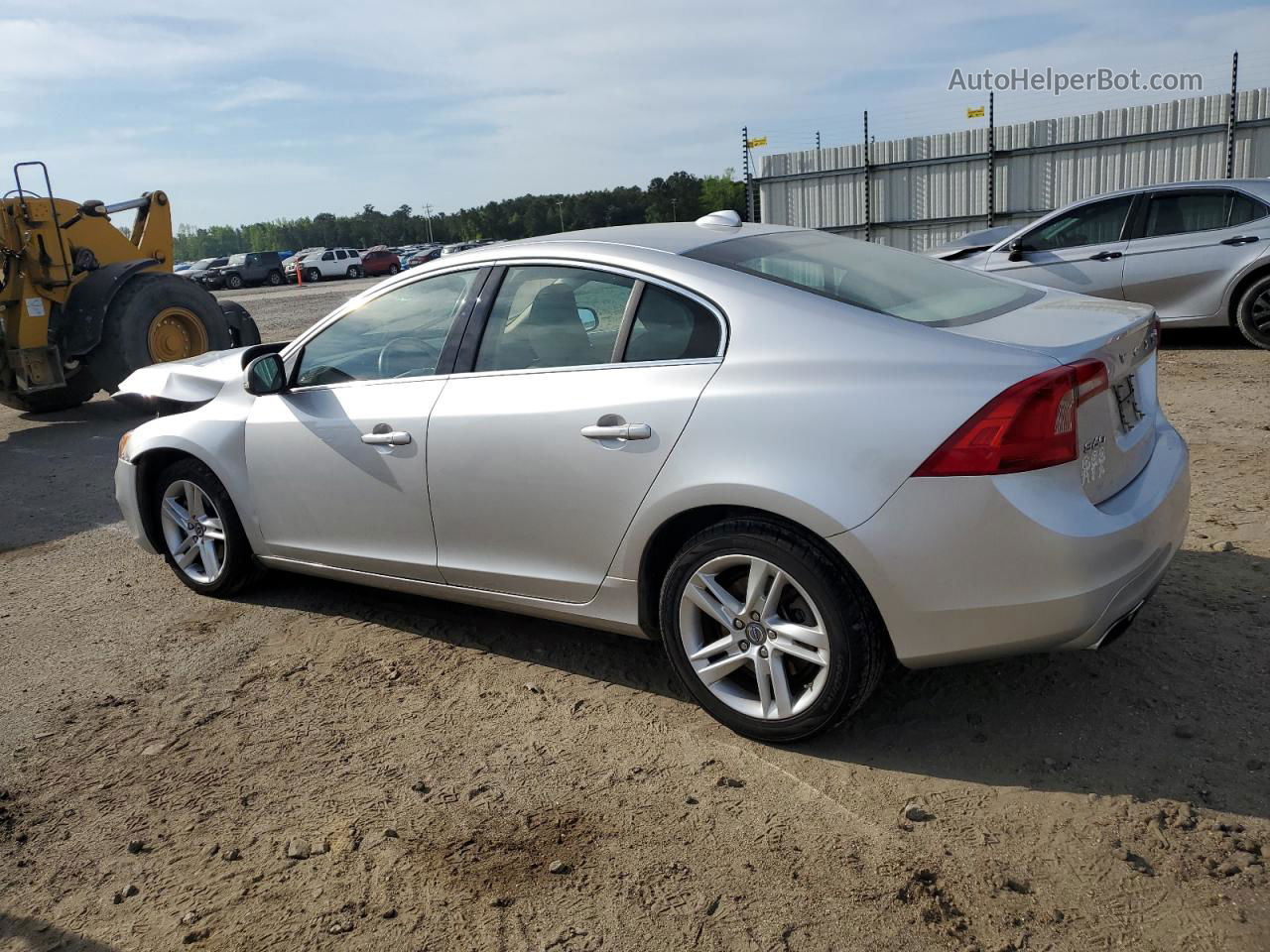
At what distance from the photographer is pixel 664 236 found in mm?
3891

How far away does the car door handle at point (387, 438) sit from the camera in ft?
13.1

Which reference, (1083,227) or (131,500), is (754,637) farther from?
(1083,227)

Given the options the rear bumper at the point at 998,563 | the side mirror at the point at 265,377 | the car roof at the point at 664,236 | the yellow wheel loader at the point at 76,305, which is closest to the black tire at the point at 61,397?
the yellow wheel loader at the point at 76,305

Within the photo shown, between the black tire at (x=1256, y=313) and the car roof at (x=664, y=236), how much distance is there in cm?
695

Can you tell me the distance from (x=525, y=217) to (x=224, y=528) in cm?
9872

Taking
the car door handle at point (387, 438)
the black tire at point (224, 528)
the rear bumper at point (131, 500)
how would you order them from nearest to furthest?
the car door handle at point (387, 438)
the black tire at point (224, 528)
the rear bumper at point (131, 500)

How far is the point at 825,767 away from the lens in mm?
3264

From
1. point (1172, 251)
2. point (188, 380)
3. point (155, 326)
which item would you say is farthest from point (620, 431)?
point (155, 326)

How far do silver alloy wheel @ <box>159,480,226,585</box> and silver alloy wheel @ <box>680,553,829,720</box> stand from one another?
101 inches

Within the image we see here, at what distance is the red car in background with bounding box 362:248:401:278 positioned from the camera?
51781 mm

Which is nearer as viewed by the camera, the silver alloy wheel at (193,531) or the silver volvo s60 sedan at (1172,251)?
the silver alloy wheel at (193,531)

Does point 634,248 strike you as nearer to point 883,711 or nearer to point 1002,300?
point 1002,300

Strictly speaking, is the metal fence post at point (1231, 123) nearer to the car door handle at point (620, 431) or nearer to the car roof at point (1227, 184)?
the car roof at point (1227, 184)

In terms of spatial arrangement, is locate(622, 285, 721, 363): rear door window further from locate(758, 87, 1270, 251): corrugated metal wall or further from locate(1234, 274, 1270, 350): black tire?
locate(758, 87, 1270, 251): corrugated metal wall
